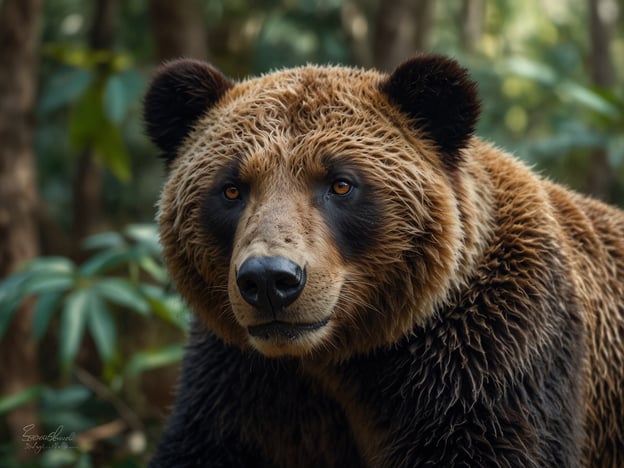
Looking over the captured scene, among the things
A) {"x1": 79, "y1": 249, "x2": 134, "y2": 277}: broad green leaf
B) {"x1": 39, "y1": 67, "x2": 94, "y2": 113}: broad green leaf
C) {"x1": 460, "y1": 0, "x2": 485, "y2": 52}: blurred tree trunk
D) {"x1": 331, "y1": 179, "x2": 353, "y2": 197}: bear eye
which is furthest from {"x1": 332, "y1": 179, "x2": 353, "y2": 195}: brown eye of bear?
{"x1": 460, "y1": 0, "x2": 485, "y2": 52}: blurred tree trunk

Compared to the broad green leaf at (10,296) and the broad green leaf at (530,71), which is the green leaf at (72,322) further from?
the broad green leaf at (530,71)

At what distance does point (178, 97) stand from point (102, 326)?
77.5 inches

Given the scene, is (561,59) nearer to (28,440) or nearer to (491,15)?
(28,440)

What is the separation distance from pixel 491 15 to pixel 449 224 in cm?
1702

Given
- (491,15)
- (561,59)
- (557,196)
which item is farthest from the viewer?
(491,15)

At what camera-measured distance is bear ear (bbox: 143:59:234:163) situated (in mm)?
4090

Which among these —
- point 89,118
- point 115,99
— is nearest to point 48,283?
point 115,99

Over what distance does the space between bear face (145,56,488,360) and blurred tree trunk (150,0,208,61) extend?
15.0 ft

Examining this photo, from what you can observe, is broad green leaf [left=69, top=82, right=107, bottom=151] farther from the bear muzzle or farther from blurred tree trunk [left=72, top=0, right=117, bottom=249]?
the bear muzzle

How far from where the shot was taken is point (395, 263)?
3637mm

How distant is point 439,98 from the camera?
3.80 meters

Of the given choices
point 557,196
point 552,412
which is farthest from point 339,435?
point 557,196

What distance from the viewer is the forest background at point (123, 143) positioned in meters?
5.75

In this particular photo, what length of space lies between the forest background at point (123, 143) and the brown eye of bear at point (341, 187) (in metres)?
1.52
